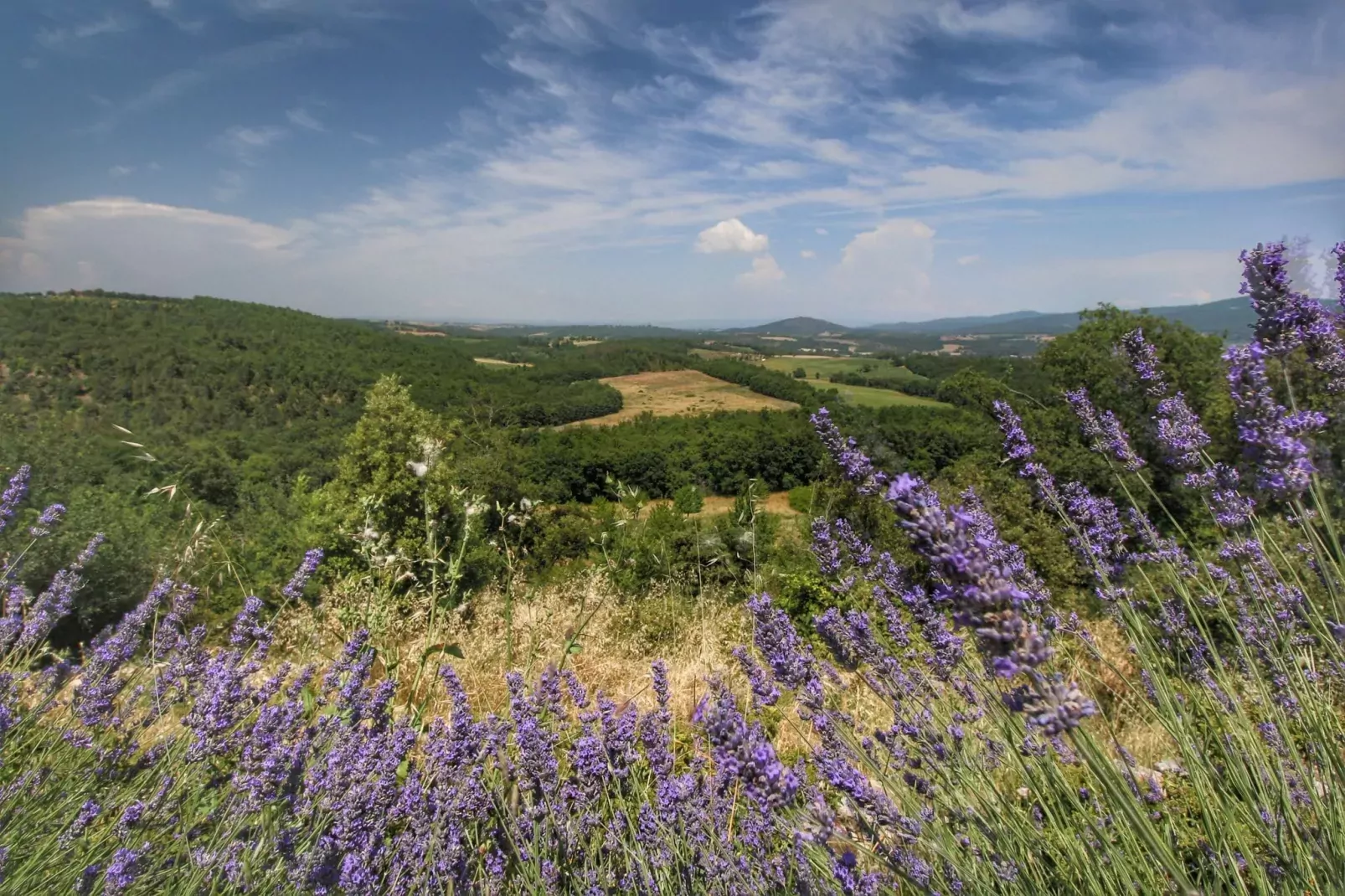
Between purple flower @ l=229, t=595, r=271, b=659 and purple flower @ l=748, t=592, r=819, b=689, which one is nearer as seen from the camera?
purple flower @ l=748, t=592, r=819, b=689

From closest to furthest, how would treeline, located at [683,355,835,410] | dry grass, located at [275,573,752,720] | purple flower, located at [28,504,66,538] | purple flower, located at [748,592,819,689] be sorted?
purple flower, located at [748,592,819,689], purple flower, located at [28,504,66,538], dry grass, located at [275,573,752,720], treeline, located at [683,355,835,410]

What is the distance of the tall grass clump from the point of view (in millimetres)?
1288

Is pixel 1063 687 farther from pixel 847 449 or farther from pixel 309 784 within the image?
pixel 309 784

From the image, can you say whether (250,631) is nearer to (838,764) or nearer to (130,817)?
(130,817)

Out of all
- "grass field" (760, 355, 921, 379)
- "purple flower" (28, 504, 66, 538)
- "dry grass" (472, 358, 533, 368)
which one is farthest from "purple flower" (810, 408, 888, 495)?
"dry grass" (472, 358, 533, 368)

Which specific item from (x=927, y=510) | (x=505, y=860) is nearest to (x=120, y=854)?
(x=505, y=860)

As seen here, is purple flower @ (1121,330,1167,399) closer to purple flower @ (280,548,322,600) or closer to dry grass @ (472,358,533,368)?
purple flower @ (280,548,322,600)

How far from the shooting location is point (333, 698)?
7.42 feet

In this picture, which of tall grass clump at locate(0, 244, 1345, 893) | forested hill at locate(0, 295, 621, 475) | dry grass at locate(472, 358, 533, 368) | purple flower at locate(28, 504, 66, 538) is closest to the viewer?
tall grass clump at locate(0, 244, 1345, 893)

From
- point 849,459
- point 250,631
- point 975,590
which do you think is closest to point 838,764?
point 849,459

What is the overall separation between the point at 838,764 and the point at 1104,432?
138cm

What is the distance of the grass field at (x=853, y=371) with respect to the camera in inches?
1871

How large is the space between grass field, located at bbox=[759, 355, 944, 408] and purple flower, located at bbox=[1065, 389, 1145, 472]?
135 ft

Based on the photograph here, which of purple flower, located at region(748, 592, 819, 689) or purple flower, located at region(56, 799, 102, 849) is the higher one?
purple flower, located at region(748, 592, 819, 689)
